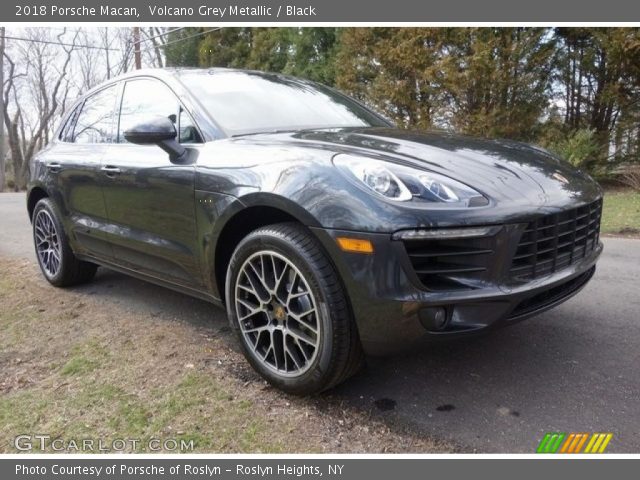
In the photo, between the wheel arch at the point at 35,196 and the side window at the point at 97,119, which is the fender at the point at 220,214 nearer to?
the side window at the point at 97,119

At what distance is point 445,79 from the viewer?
11.2m

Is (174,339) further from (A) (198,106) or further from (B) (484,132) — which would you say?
(B) (484,132)

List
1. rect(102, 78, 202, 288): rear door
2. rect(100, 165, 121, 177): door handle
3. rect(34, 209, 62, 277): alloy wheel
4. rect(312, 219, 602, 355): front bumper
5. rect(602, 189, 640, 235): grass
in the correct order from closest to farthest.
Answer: rect(312, 219, 602, 355): front bumper, rect(102, 78, 202, 288): rear door, rect(100, 165, 121, 177): door handle, rect(34, 209, 62, 277): alloy wheel, rect(602, 189, 640, 235): grass

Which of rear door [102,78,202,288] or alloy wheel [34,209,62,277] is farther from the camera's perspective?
alloy wheel [34,209,62,277]

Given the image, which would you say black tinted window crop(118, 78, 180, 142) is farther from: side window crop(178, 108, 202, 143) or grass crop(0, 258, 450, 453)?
grass crop(0, 258, 450, 453)

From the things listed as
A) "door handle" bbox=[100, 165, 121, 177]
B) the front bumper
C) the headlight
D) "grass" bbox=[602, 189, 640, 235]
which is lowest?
"grass" bbox=[602, 189, 640, 235]

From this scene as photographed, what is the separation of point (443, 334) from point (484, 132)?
9787 mm

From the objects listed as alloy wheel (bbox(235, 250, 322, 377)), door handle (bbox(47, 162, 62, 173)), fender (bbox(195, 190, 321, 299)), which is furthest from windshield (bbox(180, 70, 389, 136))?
door handle (bbox(47, 162, 62, 173))

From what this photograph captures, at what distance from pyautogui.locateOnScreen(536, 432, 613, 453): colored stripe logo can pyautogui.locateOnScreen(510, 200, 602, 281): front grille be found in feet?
2.11

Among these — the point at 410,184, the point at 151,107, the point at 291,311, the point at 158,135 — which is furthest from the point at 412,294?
the point at 151,107

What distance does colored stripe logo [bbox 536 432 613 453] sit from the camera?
2.10 m

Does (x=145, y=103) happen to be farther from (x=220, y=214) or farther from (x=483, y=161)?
(x=483, y=161)

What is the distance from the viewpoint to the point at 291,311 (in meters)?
2.48

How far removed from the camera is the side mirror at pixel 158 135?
2.77m
